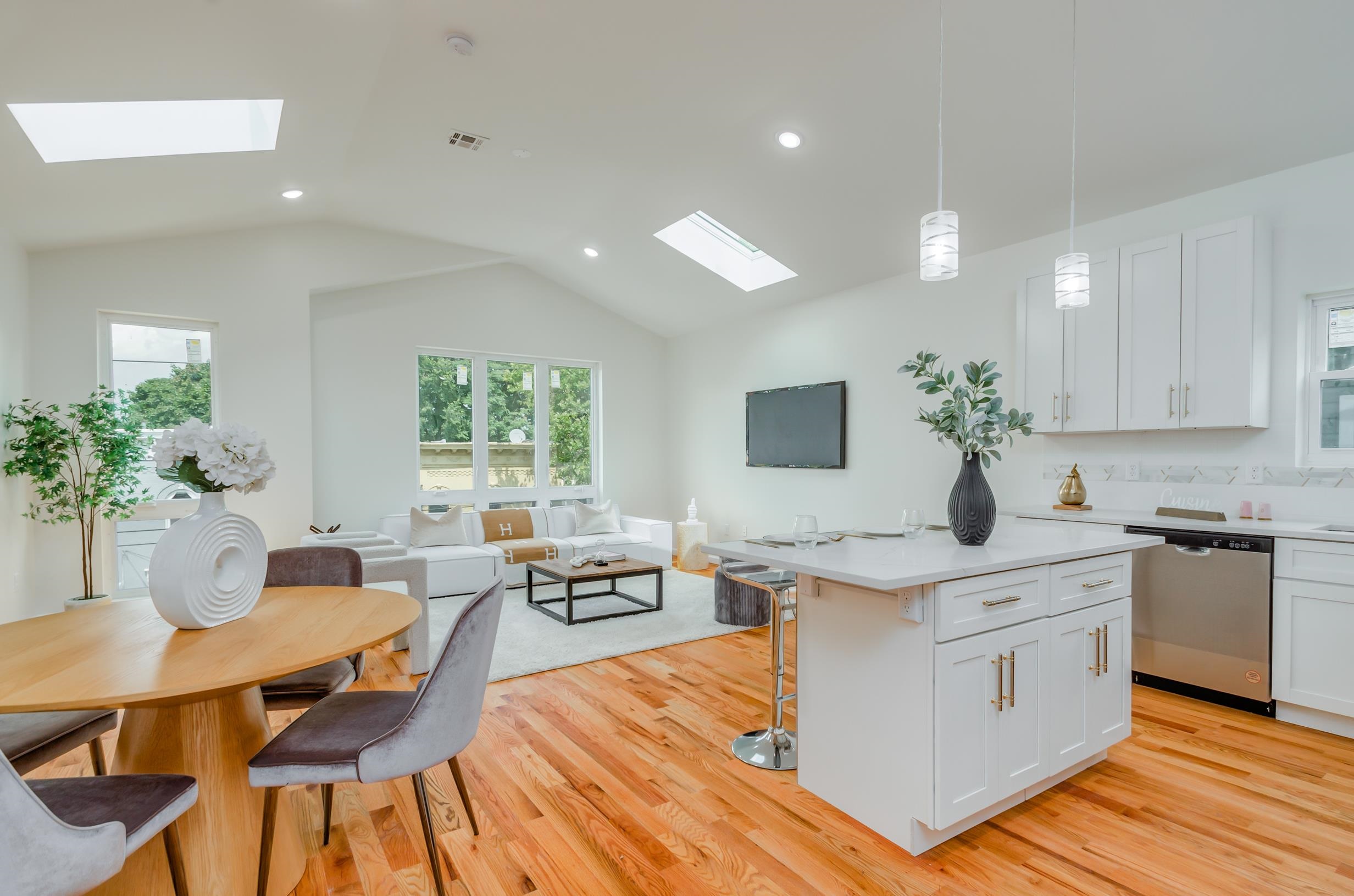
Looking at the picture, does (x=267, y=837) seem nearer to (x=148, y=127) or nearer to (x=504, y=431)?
(x=148, y=127)

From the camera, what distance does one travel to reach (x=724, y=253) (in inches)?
237

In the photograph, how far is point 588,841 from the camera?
2.04 m

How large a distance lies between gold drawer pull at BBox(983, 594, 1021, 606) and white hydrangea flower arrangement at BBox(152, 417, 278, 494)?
211 centimetres

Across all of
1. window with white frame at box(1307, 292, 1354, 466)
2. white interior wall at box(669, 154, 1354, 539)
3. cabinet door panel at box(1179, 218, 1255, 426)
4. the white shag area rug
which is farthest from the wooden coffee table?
window with white frame at box(1307, 292, 1354, 466)

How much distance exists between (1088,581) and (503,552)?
440cm

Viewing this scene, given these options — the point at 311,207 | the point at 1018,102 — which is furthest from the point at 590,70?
the point at 311,207

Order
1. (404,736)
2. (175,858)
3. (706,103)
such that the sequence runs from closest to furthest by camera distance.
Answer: (175,858) < (404,736) < (706,103)

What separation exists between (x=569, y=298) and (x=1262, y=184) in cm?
573

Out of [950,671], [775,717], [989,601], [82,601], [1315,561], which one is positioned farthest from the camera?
[82,601]

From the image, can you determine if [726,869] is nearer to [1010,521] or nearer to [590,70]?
[1010,521]

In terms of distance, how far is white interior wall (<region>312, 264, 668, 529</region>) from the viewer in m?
5.76

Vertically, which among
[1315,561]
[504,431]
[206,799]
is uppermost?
[504,431]

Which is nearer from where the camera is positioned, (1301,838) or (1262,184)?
(1301,838)

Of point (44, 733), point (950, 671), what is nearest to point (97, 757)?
point (44, 733)
